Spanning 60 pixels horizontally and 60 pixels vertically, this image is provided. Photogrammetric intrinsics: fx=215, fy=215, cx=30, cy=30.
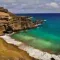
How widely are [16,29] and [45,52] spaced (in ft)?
116

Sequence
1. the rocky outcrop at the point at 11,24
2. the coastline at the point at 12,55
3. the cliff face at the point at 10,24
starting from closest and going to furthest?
the coastline at the point at 12,55 < the cliff face at the point at 10,24 < the rocky outcrop at the point at 11,24

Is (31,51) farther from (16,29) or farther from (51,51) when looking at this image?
(16,29)

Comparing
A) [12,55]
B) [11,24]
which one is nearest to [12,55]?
[12,55]

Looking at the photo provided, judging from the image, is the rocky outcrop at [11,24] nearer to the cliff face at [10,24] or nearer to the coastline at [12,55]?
the cliff face at [10,24]

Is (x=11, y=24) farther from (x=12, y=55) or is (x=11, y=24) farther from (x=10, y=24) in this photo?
(x=12, y=55)

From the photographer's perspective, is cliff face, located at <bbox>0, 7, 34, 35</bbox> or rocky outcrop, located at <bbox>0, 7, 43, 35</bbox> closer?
cliff face, located at <bbox>0, 7, 34, 35</bbox>

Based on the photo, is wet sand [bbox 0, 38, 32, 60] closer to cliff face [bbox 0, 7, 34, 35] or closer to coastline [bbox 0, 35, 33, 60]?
coastline [bbox 0, 35, 33, 60]

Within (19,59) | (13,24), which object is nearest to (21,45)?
(19,59)

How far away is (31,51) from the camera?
44.9 meters

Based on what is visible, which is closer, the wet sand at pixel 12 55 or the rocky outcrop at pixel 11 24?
the wet sand at pixel 12 55

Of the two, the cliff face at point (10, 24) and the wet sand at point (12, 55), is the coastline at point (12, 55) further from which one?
the cliff face at point (10, 24)

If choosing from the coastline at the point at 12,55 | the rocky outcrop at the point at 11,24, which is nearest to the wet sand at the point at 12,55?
the coastline at the point at 12,55

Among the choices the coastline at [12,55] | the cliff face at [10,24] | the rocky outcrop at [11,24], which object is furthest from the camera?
the rocky outcrop at [11,24]

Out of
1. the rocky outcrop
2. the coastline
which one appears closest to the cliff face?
the rocky outcrop
